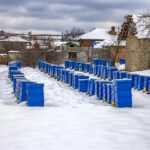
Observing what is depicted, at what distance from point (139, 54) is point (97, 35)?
43.5m

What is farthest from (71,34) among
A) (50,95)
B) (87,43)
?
(50,95)

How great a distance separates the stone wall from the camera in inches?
1350

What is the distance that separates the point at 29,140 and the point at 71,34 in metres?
118

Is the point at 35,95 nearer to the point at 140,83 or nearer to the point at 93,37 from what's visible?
the point at 140,83

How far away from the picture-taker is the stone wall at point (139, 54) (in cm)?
3428

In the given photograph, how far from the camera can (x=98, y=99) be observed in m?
19.0

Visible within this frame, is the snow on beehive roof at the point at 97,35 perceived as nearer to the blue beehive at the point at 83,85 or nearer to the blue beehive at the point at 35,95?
the blue beehive at the point at 83,85

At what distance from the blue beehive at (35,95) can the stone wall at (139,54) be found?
799 inches

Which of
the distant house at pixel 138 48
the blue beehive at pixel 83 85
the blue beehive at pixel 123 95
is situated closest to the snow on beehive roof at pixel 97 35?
the distant house at pixel 138 48

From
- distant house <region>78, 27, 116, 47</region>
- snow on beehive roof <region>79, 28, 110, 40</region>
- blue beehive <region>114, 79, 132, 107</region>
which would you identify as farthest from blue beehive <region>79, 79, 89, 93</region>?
snow on beehive roof <region>79, 28, 110, 40</region>

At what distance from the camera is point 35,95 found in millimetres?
15523

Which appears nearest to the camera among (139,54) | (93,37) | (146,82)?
(146,82)

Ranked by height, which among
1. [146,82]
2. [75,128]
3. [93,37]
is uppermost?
[93,37]

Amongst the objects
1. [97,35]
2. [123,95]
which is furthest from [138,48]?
[97,35]
